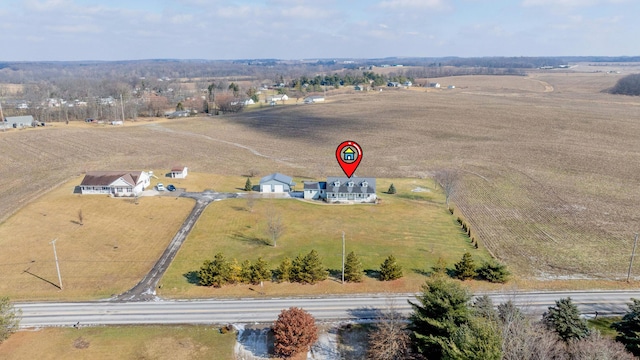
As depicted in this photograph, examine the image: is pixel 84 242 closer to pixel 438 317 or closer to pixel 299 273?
pixel 299 273

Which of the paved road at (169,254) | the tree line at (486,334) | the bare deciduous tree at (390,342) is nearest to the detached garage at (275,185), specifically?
the paved road at (169,254)

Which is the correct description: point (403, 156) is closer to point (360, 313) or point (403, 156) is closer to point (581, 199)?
point (581, 199)

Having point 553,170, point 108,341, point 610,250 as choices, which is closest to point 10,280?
point 108,341

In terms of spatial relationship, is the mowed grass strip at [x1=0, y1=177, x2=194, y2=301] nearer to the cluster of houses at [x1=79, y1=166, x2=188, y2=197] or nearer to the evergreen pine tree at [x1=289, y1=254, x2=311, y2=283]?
the cluster of houses at [x1=79, y1=166, x2=188, y2=197]

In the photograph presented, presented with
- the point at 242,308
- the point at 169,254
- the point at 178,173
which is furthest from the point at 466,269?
the point at 178,173

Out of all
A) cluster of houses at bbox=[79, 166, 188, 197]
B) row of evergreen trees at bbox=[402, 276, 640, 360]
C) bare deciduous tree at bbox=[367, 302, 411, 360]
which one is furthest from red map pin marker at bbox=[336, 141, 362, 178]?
cluster of houses at bbox=[79, 166, 188, 197]

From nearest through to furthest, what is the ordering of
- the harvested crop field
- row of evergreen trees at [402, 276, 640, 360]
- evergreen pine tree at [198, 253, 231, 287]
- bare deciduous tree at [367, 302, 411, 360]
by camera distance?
row of evergreen trees at [402, 276, 640, 360]
bare deciduous tree at [367, 302, 411, 360]
evergreen pine tree at [198, 253, 231, 287]
the harvested crop field

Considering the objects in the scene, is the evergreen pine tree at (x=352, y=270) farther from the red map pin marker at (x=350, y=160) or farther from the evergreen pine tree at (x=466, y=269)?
the red map pin marker at (x=350, y=160)
